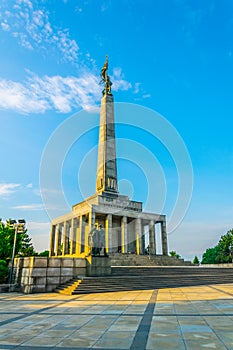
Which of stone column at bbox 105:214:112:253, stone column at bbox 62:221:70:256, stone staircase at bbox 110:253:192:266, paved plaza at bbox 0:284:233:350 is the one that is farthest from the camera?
stone column at bbox 62:221:70:256

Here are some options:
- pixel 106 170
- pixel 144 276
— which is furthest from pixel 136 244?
pixel 144 276

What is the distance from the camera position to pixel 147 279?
17.5 meters

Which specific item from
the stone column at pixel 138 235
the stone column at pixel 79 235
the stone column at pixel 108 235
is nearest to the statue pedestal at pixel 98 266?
the stone column at pixel 108 235

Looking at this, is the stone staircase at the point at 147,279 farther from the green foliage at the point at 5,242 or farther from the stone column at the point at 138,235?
the green foliage at the point at 5,242

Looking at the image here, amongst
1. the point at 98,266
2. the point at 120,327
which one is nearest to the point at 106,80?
the point at 98,266

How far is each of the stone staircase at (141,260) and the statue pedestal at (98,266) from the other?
917cm

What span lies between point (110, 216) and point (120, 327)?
28.2m

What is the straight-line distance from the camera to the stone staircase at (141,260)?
89.9 ft

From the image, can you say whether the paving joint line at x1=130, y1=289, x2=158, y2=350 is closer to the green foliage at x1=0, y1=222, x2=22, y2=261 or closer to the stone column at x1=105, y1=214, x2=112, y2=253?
the stone column at x1=105, y1=214, x2=112, y2=253

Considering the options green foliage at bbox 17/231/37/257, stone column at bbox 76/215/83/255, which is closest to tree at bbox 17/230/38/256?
green foliage at bbox 17/231/37/257

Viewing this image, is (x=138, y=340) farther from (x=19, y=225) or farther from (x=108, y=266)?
(x=19, y=225)

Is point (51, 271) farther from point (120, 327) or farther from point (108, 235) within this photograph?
point (108, 235)

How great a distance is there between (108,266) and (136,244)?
1882 centimetres

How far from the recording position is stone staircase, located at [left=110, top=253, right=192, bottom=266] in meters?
27.4
